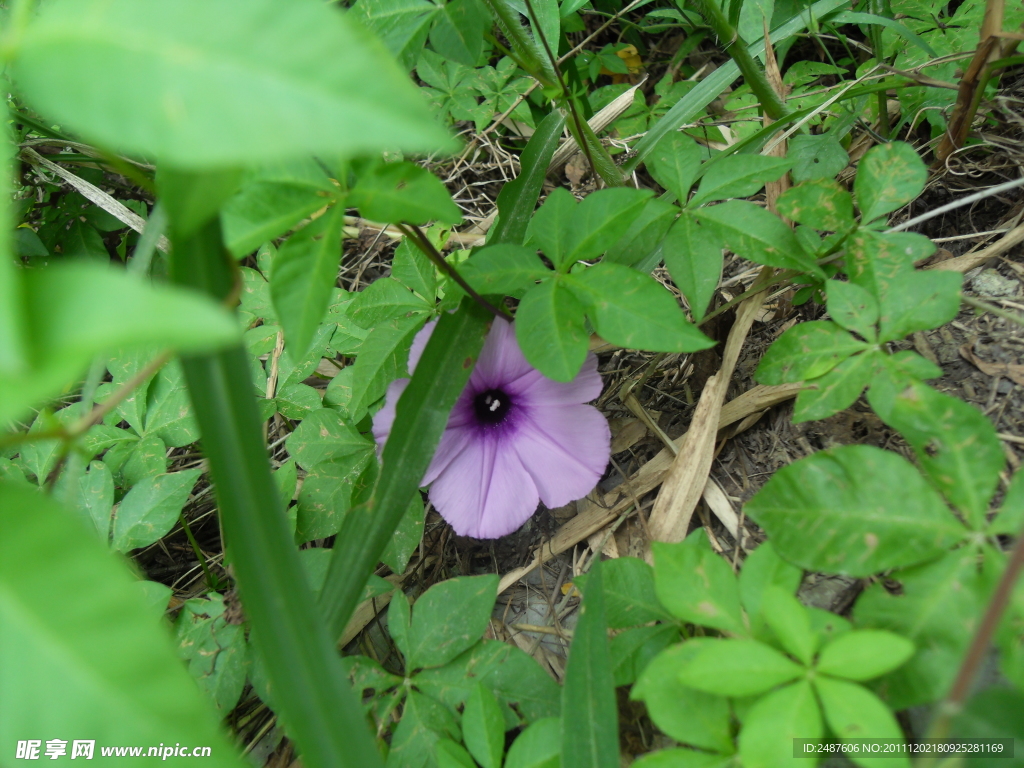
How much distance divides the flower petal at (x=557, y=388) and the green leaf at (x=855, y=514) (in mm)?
404

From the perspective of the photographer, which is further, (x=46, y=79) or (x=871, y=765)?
(x=871, y=765)

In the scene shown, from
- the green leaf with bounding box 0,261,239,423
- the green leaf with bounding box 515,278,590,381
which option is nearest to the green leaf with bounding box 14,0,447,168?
the green leaf with bounding box 0,261,239,423

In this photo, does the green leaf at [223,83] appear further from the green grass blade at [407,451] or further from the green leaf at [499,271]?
the green grass blade at [407,451]

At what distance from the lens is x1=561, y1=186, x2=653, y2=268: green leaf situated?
1.07 metres

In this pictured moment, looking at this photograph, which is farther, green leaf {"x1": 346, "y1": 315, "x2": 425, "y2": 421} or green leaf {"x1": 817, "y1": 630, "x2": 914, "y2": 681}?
green leaf {"x1": 346, "y1": 315, "x2": 425, "y2": 421}

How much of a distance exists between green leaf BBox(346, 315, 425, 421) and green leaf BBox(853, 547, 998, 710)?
908 millimetres

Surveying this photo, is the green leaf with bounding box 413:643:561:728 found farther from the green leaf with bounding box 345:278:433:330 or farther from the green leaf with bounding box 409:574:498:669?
the green leaf with bounding box 345:278:433:330

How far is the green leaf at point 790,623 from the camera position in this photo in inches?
31.1

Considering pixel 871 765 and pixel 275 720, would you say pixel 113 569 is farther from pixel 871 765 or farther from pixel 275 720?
pixel 275 720

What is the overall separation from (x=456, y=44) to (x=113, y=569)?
102 centimetres

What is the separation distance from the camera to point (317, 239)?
898mm

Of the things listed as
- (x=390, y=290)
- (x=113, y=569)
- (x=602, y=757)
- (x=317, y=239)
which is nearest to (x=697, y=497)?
(x=602, y=757)

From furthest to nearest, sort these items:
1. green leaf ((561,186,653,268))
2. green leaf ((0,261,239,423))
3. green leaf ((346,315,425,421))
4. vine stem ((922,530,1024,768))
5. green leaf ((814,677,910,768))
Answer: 1. green leaf ((346,315,425,421))
2. green leaf ((561,186,653,268))
3. green leaf ((814,677,910,768))
4. vine stem ((922,530,1024,768))
5. green leaf ((0,261,239,423))

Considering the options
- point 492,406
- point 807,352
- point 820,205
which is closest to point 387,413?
point 492,406
